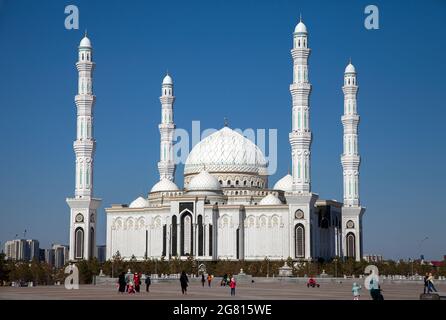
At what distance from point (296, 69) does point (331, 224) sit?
1621 centimetres

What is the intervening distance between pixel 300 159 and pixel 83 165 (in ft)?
59.1

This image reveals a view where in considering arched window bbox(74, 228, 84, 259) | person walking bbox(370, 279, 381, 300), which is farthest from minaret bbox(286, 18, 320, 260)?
person walking bbox(370, 279, 381, 300)

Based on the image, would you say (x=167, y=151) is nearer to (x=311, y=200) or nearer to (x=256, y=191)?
(x=256, y=191)

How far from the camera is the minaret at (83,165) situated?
7581 cm

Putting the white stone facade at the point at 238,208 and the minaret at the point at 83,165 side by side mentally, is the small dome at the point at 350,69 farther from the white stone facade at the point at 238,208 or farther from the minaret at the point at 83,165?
the minaret at the point at 83,165

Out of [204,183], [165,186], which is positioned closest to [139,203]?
[165,186]

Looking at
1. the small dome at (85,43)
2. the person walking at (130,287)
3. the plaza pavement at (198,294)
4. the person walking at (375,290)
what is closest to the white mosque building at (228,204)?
the small dome at (85,43)

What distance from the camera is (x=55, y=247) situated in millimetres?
141875

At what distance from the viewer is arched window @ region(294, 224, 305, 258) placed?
243ft

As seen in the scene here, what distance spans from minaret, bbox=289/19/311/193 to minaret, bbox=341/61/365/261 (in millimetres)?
6194

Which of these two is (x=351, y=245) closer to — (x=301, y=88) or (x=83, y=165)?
(x=301, y=88)

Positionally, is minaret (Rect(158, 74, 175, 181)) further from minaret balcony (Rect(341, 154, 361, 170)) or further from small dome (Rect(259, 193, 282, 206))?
minaret balcony (Rect(341, 154, 361, 170))

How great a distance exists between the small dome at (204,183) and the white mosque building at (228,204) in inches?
3.5
